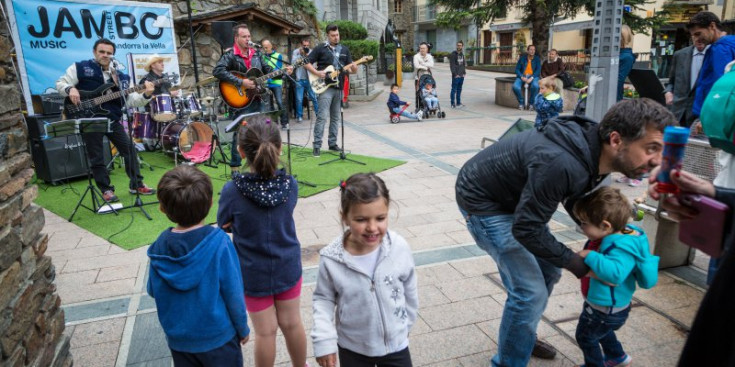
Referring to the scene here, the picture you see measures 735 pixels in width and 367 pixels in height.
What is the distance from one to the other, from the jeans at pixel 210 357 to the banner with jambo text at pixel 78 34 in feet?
19.6

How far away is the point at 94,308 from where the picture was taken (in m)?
3.57

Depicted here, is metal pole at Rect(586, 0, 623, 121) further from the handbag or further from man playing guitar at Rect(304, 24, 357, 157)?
the handbag

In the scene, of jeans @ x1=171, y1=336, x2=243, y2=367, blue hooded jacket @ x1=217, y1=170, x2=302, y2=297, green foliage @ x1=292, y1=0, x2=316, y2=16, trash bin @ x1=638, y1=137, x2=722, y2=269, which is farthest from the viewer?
green foliage @ x1=292, y1=0, x2=316, y2=16

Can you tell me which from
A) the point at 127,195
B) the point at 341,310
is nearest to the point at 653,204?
the point at 341,310

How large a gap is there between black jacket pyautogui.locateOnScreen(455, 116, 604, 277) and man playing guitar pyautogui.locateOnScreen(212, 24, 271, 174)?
5.05 metres

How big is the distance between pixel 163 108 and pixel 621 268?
Result: 741 cm

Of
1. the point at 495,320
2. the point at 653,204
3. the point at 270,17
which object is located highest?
the point at 270,17

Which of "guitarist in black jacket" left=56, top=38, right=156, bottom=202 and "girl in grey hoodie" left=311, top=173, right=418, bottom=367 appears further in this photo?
"guitarist in black jacket" left=56, top=38, right=156, bottom=202

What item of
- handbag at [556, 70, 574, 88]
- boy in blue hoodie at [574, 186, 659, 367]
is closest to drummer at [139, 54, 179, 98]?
boy in blue hoodie at [574, 186, 659, 367]

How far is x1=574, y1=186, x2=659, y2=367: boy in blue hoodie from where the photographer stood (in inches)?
89.4

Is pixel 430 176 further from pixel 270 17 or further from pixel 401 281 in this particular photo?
pixel 270 17

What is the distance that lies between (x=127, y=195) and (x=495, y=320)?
206 inches

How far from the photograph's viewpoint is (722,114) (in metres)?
2.53

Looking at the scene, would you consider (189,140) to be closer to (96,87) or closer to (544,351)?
(96,87)
